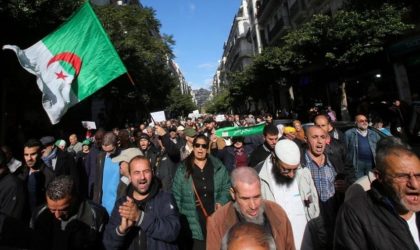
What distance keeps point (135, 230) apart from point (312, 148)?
208cm

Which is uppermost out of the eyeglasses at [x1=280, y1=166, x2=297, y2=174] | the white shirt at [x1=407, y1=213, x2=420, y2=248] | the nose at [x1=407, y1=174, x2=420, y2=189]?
the eyeglasses at [x1=280, y1=166, x2=297, y2=174]

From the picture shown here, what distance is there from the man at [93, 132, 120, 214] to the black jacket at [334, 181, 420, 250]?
300 centimetres

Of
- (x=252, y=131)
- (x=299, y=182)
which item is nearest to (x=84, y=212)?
(x=299, y=182)

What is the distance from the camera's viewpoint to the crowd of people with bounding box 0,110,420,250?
1.95 meters

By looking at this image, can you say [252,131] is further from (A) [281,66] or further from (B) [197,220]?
(A) [281,66]

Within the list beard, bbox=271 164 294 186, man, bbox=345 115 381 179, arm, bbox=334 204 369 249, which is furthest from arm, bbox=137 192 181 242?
man, bbox=345 115 381 179

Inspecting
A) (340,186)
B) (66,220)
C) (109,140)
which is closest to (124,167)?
(109,140)

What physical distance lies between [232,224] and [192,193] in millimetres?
1408

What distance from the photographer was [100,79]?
4.92 meters

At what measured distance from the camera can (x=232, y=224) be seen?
236 centimetres

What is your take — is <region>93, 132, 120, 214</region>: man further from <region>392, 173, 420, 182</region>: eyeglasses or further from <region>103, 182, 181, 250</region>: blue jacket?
<region>392, 173, 420, 182</region>: eyeglasses

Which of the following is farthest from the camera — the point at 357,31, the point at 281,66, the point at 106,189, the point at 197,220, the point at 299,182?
the point at 281,66

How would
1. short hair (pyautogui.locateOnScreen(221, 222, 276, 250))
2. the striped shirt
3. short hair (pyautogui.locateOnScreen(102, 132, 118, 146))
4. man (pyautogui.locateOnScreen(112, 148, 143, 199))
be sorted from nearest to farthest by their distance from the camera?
short hair (pyautogui.locateOnScreen(221, 222, 276, 250)) → the striped shirt → man (pyautogui.locateOnScreen(112, 148, 143, 199)) → short hair (pyautogui.locateOnScreen(102, 132, 118, 146))

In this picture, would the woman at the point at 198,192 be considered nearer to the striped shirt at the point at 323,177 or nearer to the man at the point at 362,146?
the striped shirt at the point at 323,177
